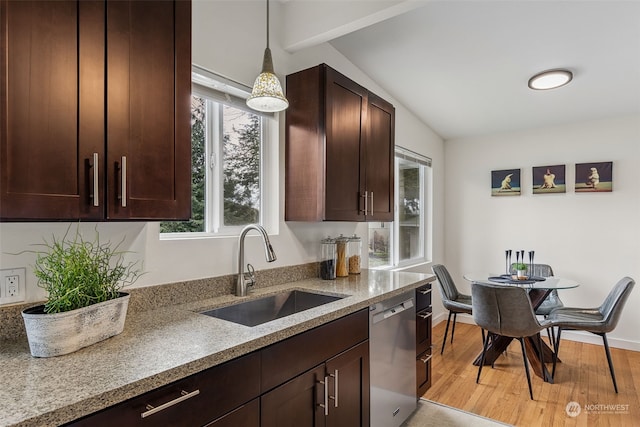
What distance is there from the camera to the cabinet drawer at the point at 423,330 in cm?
240

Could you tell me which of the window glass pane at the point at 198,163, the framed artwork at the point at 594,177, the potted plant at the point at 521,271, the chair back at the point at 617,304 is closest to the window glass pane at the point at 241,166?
the window glass pane at the point at 198,163

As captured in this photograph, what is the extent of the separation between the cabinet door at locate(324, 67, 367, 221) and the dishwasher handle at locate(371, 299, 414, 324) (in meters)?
0.61

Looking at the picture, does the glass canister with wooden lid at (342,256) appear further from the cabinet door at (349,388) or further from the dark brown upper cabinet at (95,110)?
the dark brown upper cabinet at (95,110)

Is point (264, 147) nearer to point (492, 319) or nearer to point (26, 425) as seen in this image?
point (26, 425)

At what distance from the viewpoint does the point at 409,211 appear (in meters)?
4.24

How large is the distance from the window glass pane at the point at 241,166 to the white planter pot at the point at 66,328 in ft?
3.21

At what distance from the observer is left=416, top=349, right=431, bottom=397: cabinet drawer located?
243cm

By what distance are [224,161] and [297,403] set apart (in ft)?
4.27

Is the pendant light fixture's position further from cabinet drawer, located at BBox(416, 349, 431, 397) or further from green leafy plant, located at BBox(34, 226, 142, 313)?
cabinet drawer, located at BBox(416, 349, 431, 397)

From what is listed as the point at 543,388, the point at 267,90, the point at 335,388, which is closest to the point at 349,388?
the point at 335,388

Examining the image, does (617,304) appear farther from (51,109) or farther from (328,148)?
(51,109)

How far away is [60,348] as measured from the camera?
39.8 inches

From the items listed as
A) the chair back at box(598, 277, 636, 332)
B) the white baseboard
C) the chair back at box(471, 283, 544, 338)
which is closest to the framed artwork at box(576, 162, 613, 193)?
the chair back at box(598, 277, 636, 332)

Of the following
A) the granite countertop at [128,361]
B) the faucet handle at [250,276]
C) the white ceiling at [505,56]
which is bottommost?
the granite countertop at [128,361]
